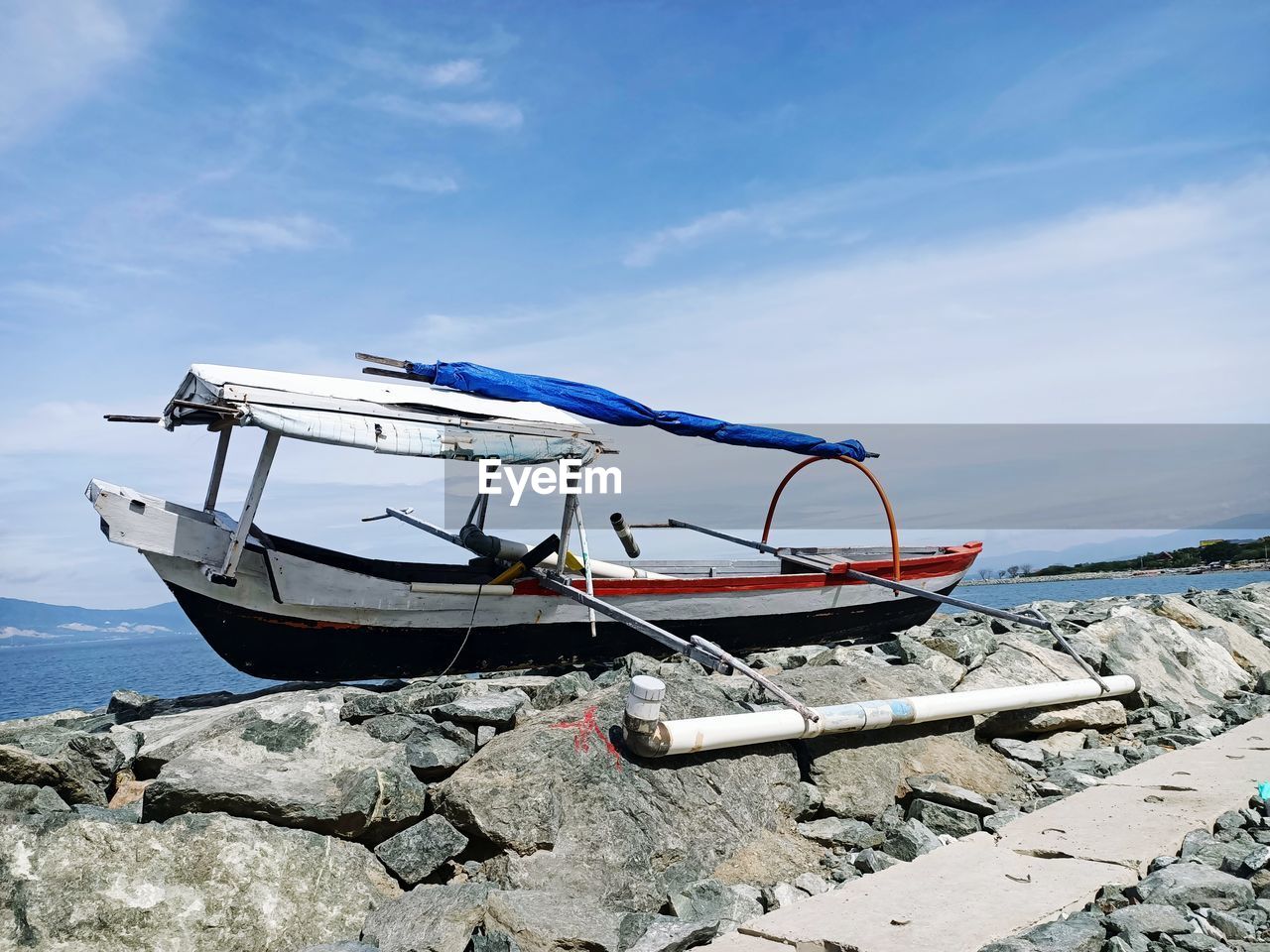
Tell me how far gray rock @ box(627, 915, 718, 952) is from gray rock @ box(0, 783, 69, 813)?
2878mm

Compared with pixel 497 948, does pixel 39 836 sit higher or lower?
higher

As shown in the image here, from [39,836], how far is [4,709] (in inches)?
964

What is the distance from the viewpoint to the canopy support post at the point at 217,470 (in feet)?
31.5

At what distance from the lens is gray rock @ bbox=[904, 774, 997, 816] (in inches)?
282

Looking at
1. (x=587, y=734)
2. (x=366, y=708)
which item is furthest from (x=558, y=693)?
(x=366, y=708)

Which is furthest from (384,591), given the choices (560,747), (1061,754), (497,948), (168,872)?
(1061,754)

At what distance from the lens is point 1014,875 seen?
5543mm

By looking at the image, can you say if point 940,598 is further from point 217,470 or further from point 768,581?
point 217,470

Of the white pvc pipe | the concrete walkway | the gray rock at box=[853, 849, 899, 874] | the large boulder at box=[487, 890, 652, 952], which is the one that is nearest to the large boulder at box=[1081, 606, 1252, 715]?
the white pvc pipe

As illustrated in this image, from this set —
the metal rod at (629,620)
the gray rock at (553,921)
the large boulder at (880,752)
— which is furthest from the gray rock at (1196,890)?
the metal rod at (629,620)

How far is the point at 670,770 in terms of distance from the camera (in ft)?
22.1

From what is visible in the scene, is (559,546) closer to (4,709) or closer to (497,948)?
(497,948)

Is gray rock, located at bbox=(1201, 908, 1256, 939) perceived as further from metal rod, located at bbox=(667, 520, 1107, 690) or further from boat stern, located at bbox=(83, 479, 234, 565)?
boat stern, located at bbox=(83, 479, 234, 565)

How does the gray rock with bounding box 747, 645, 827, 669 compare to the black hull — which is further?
the gray rock with bounding box 747, 645, 827, 669
